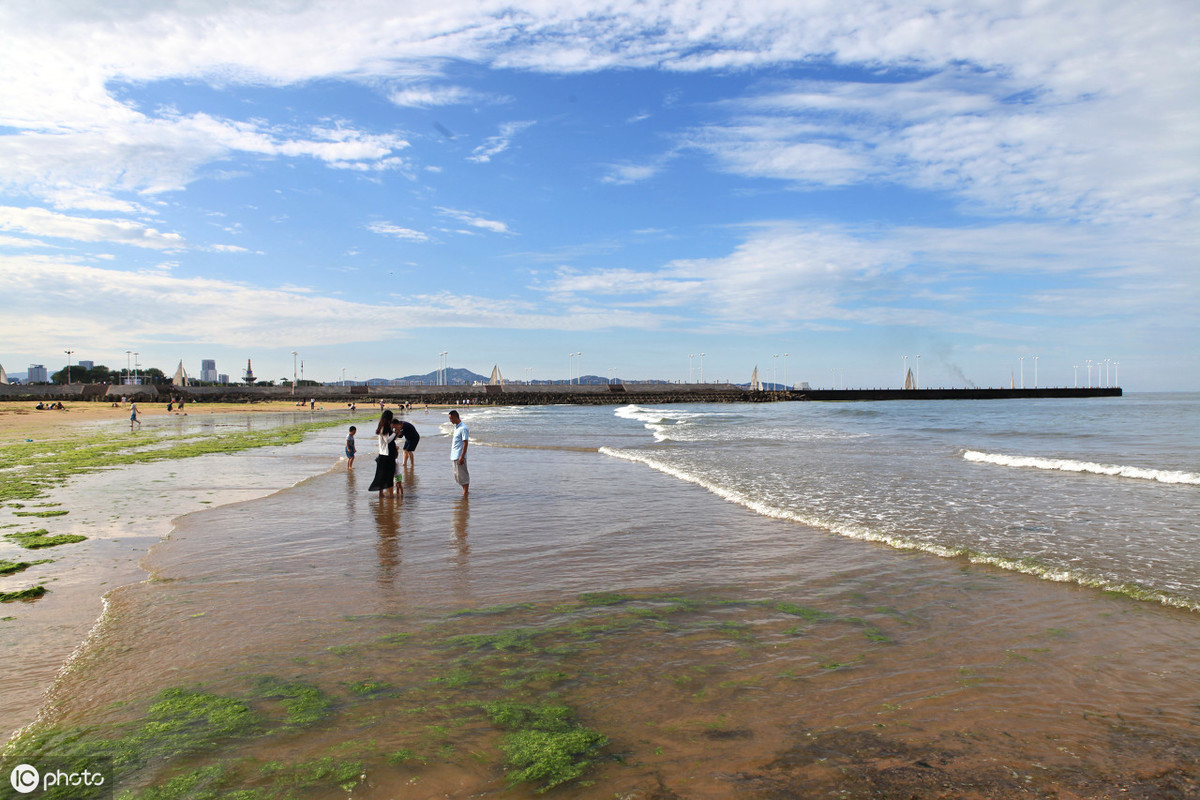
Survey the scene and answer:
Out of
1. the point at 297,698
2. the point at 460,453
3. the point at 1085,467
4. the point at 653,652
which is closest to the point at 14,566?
the point at 297,698

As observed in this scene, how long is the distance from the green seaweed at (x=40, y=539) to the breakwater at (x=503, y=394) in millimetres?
107092

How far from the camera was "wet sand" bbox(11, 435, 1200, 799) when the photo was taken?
3660mm

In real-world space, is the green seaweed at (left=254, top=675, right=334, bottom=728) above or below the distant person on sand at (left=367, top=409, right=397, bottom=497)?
below

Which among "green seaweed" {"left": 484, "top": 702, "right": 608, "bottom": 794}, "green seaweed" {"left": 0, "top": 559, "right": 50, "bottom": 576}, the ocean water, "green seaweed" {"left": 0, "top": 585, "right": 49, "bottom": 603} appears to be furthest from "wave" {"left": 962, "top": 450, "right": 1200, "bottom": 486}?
"green seaweed" {"left": 0, "top": 559, "right": 50, "bottom": 576}

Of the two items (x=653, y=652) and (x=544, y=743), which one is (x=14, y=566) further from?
(x=653, y=652)

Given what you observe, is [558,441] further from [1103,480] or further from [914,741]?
[914,741]

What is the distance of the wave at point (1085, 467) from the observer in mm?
16094

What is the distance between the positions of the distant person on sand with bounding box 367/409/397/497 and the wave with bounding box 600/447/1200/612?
272 inches

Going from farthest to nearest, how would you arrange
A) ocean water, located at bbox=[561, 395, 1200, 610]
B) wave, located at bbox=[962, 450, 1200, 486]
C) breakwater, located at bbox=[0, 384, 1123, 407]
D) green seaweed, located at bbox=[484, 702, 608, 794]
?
breakwater, located at bbox=[0, 384, 1123, 407]
wave, located at bbox=[962, 450, 1200, 486]
ocean water, located at bbox=[561, 395, 1200, 610]
green seaweed, located at bbox=[484, 702, 608, 794]

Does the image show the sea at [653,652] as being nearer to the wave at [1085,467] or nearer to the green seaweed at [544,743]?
the green seaweed at [544,743]

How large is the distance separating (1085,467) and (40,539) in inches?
929

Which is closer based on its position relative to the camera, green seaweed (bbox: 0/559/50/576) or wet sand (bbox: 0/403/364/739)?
wet sand (bbox: 0/403/364/739)

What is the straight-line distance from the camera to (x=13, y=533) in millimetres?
9281

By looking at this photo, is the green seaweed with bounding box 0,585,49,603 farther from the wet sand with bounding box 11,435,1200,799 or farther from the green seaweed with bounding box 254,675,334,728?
the green seaweed with bounding box 254,675,334,728
